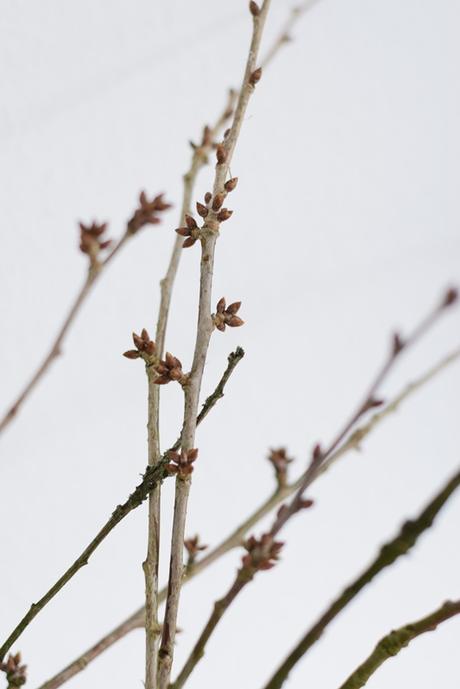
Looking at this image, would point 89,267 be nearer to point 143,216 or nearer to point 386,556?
point 143,216

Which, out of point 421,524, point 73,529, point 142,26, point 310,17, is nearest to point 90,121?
point 142,26

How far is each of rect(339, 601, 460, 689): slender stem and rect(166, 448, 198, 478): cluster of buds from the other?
0.08 meters

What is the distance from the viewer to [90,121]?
73cm

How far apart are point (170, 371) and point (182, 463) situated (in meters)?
0.04

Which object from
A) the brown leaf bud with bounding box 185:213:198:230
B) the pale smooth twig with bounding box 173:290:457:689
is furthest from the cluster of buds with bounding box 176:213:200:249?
the pale smooth twig with bounding box 173:290:457:689

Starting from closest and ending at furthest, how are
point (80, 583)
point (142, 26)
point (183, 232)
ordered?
point (183, 232), point (80, 583), point (142, 26)

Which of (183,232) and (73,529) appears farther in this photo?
(73,529)

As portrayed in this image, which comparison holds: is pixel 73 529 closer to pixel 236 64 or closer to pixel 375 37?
pixel 236 64

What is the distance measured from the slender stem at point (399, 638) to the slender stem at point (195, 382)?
6cm

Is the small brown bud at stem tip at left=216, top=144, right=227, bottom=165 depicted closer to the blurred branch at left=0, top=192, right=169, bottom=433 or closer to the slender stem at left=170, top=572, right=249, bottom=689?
the blurred branch at left=0, top=192, right=169, bottom=433

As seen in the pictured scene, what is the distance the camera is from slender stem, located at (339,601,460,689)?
0.58 feet

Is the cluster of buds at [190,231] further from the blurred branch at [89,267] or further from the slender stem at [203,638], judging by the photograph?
the slender stem at [203,638]

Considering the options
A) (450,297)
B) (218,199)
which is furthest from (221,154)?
(450,297)

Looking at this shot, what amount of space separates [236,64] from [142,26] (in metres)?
0.11
